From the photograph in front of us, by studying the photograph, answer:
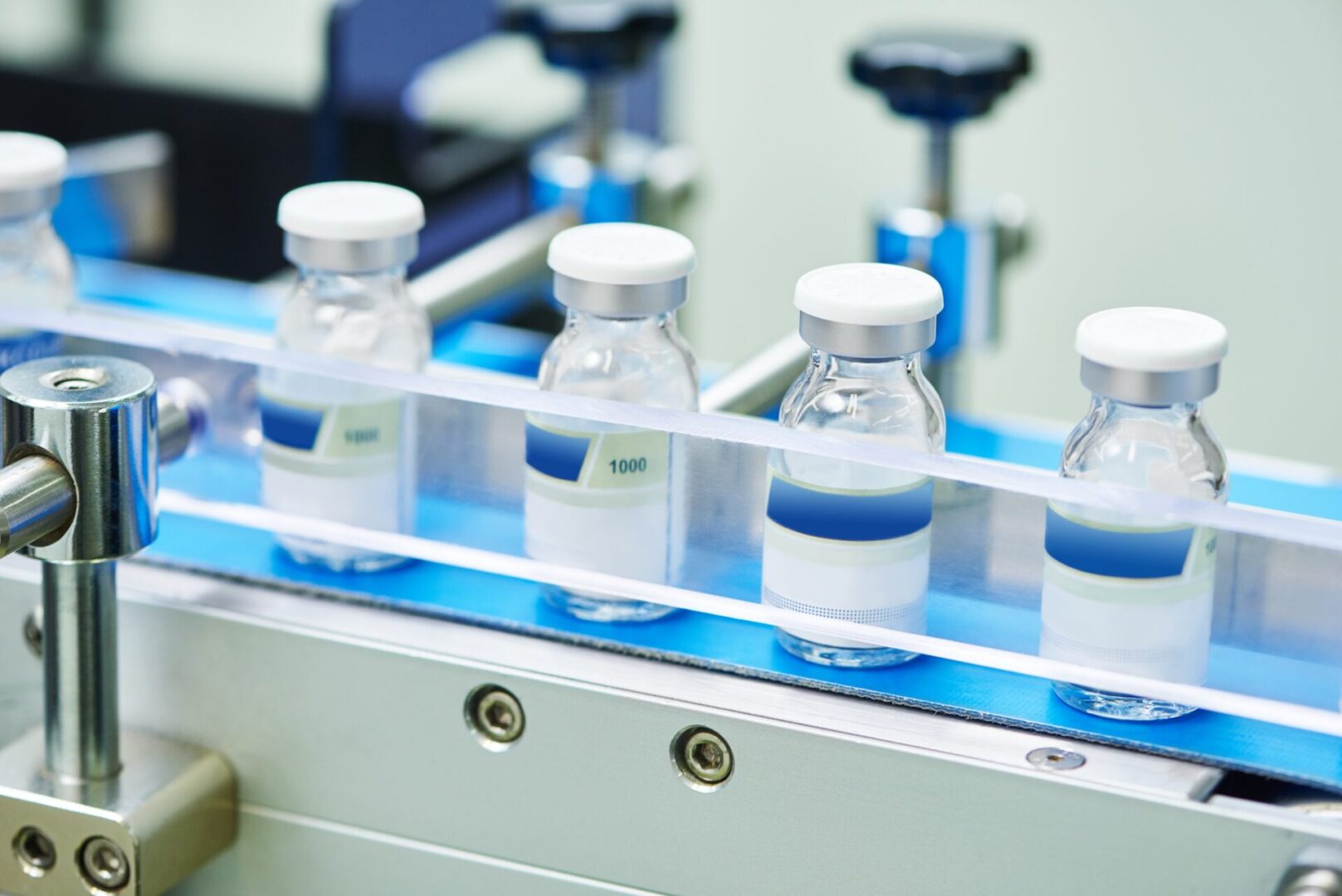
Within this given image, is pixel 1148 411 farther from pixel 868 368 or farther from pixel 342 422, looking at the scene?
pixel 342 422

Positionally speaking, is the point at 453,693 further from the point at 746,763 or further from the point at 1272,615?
the point at 1272,615

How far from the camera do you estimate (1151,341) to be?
53cm

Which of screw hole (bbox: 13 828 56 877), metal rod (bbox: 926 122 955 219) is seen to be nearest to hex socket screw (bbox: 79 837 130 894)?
screw hole (bbox: 13 828 56 877)

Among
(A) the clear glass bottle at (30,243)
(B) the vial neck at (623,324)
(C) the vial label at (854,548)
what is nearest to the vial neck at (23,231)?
(A) the clear glass bottle at (30,243)

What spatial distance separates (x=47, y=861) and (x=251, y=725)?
0.08m

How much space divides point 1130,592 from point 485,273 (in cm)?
43

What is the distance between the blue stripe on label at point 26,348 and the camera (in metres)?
0.67

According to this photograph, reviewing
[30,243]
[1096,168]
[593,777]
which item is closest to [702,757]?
[593,777]

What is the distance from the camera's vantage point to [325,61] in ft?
3.49

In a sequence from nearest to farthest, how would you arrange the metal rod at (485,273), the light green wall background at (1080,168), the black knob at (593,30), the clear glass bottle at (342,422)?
the clear glass bottle at (342,422), the metal rod at (485,273), the black knob at (593,30), the light green wall background at (1080,168)

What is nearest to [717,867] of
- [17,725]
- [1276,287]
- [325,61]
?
[17,725]

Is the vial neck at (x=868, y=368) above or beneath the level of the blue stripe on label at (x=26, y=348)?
above

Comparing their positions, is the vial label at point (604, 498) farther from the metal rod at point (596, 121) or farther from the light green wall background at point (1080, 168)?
the light green wall background at point (1080, 168)

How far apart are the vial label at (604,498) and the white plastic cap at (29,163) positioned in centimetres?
24
